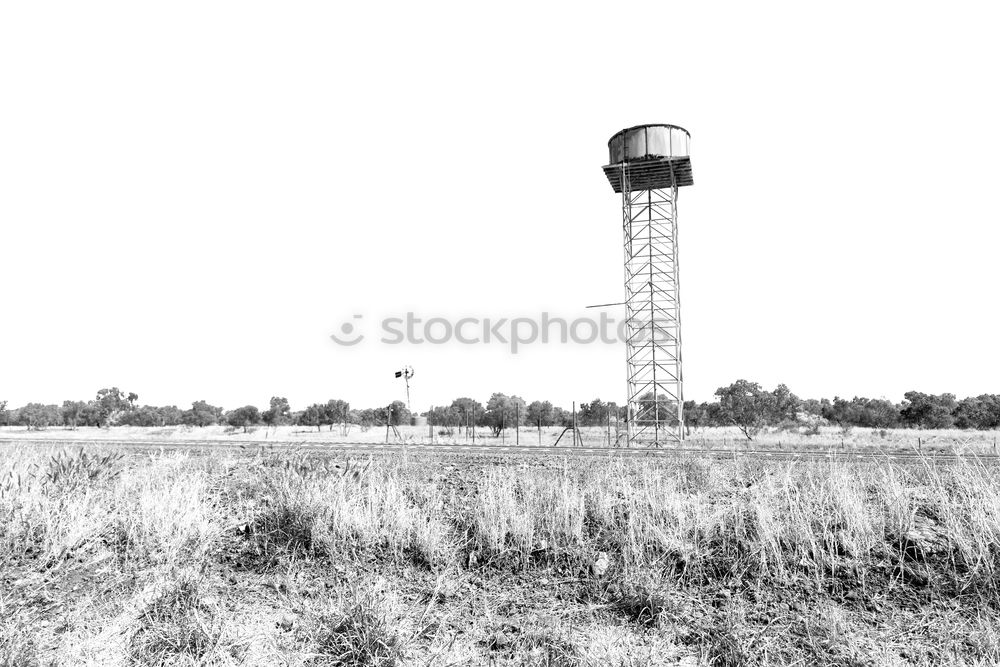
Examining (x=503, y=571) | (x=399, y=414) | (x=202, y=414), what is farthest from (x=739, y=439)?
(x=202, y=414)

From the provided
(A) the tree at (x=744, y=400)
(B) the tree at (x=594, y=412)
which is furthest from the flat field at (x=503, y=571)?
(A) the tree at (x=744, y=400)

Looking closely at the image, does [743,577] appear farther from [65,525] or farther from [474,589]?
[65,525]

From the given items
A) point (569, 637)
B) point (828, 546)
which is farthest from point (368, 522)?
point (828, 546)

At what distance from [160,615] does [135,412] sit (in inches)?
3809

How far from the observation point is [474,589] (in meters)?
6.27

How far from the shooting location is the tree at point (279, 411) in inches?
3514

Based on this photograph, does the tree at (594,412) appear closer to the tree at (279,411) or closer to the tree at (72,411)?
the tree at (279,411)

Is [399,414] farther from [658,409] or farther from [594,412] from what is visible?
[658,409]

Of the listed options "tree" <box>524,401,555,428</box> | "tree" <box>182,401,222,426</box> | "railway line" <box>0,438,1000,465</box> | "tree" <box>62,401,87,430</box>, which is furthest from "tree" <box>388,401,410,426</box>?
"railway line" <box>0,438,1000,465</box>

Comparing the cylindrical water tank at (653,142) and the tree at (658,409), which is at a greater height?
the cylindrical water tank at (653,142)

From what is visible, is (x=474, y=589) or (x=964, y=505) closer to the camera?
(x=474, y=589)

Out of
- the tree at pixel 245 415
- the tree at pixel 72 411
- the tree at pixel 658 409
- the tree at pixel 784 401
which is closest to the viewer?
the tree at pixel 658 409

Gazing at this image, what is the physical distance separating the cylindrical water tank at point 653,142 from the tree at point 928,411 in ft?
158

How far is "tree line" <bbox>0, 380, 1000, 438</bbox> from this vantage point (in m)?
58.8
